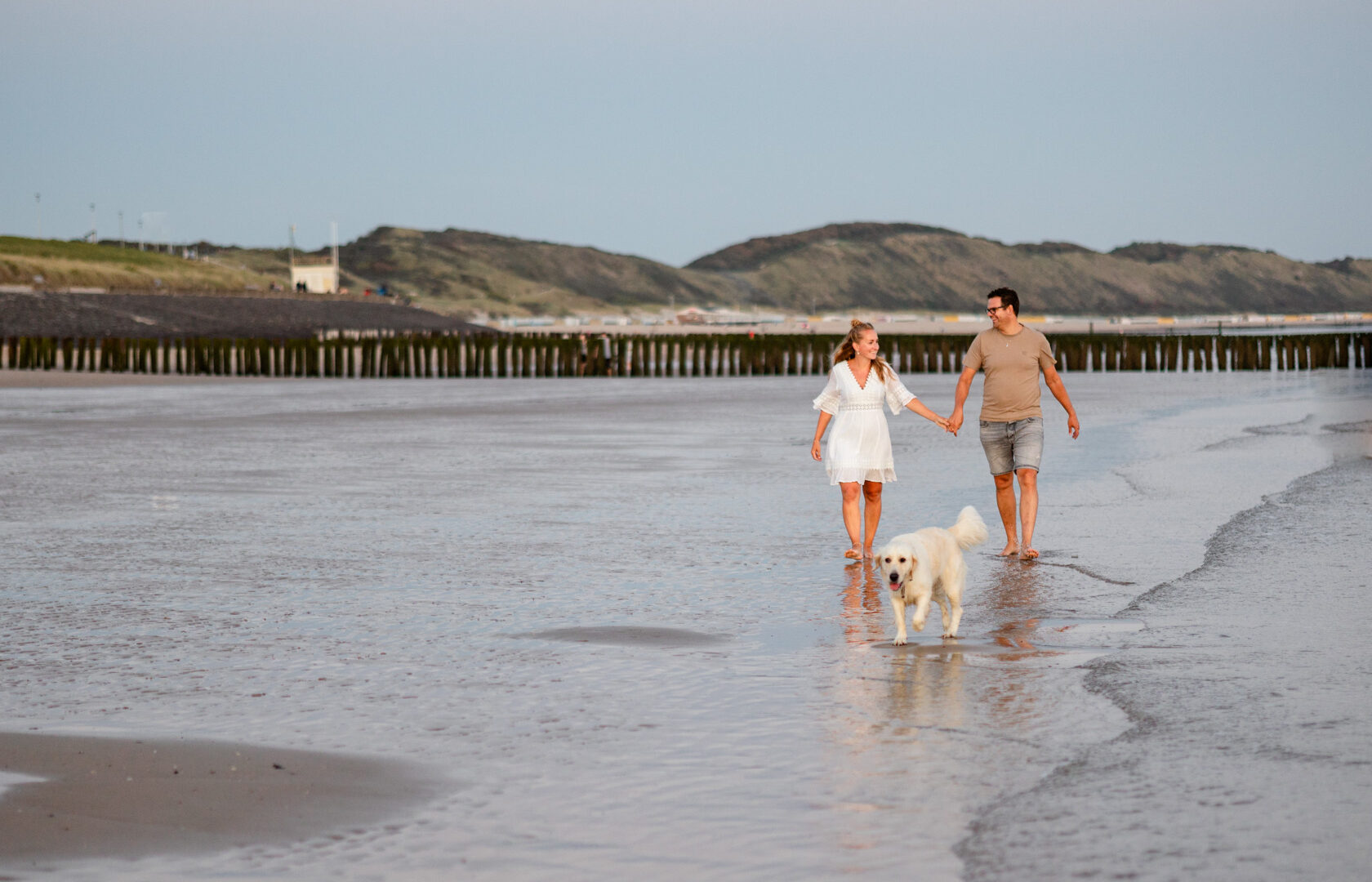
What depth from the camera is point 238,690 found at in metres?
6.66

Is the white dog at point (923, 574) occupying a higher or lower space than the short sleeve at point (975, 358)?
lower

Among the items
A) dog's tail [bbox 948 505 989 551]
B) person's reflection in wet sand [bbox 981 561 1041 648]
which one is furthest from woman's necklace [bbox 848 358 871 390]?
dog's tail [bbox 948 505 989 551]

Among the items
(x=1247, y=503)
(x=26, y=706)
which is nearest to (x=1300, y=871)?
(x=26, y=706)

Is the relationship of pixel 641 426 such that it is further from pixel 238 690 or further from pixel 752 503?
pixel 238 690

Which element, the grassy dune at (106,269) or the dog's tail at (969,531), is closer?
the dog's tail at (969,531)

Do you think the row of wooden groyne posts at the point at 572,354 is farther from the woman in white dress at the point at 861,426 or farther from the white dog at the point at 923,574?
the white dog at the point at 923,574

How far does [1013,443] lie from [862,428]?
1015 mm

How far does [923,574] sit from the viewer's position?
7.40 meters

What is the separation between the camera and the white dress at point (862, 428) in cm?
1027

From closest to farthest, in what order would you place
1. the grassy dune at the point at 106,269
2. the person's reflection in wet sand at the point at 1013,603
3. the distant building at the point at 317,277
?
1. the person's reflection in wet sand at the point at 1013,603
2. the grassy dune at the point at 106,269
3. the distant building at the point at 317,277

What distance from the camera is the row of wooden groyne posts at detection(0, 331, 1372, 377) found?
48.1 meters

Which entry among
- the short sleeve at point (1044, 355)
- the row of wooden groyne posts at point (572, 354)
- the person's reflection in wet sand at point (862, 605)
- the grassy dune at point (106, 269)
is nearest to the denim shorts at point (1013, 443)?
the short sleeve at point (1044, 355)

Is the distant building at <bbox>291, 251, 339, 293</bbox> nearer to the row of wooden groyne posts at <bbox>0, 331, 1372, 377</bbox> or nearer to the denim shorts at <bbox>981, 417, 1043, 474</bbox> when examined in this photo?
the row of wooden groyne posts at <bbox>0, 331, 1372, 377</bbox>

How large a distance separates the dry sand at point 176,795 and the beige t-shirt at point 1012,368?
19.4 feet
